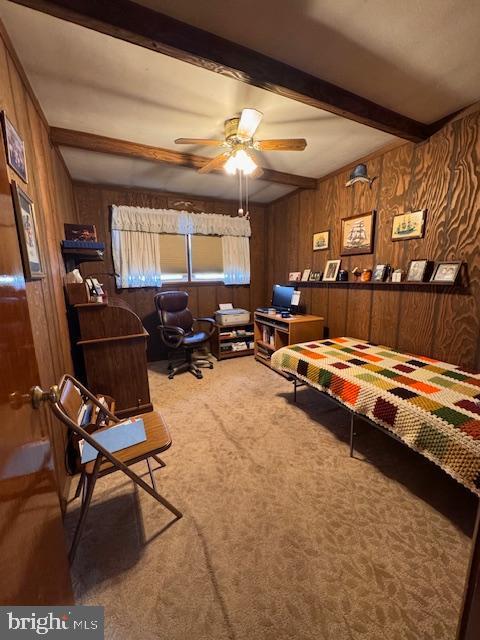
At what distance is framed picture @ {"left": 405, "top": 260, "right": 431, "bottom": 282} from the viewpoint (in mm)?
2262

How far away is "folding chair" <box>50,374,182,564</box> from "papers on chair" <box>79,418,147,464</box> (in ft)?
0.10

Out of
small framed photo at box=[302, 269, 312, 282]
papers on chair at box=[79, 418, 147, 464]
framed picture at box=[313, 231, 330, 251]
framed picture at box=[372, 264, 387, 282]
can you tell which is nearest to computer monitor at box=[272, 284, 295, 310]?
small framed photo at box=[302, 269, 312, 282]

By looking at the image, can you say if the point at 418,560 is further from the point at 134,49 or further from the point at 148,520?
the point at 134,49

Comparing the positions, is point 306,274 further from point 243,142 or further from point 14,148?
point 14,148

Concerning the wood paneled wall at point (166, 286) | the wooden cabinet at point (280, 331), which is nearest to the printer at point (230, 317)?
the wooden cabinet at point (280, 331)

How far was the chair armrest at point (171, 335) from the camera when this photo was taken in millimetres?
3234

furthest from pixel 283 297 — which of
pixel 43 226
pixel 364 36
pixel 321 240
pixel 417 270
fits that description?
pixel 43 226

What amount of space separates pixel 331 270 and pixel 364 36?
2.15 meters

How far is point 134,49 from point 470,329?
293cm

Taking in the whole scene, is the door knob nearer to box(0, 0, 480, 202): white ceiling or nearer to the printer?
box(0, 0, 480, 202): white ceiling

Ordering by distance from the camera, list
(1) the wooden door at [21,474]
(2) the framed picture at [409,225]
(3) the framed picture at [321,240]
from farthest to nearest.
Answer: (3) the framed picture at [321,240] → (2) the framed picture at [409,225] → (1) the wooden door at [21,474]

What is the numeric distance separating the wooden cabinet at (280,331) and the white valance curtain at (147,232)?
1.26 meters

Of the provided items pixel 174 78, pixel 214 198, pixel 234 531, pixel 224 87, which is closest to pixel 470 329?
pixel 234 531

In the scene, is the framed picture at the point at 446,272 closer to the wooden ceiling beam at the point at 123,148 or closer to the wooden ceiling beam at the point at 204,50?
the wooden ceiling beam at the point at 204,50
